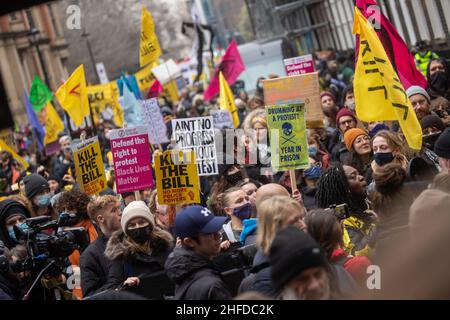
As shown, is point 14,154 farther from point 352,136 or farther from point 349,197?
point 349,197

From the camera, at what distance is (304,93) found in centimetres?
1137

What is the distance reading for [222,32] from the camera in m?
89.4

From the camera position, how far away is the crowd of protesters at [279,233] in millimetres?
4188

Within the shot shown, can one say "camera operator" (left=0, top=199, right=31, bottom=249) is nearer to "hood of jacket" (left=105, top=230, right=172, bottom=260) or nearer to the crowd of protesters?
the crowd of protesters

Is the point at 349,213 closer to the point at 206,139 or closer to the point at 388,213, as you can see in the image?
the point at 388,213

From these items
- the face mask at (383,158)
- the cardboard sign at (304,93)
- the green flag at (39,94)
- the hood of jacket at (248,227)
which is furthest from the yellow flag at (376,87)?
the green flag at (39,94)

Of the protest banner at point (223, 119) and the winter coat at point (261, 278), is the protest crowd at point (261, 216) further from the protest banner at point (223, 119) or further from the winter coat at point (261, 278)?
the protest banner at point (223, 119)

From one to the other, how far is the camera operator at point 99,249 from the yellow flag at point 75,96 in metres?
6.50

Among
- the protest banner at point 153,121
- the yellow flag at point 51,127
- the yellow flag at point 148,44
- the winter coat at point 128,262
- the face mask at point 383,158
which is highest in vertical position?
the yellow flag at point 148,44

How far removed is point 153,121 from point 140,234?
703cm

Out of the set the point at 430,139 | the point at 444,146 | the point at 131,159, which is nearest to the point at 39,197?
the point at 131,159

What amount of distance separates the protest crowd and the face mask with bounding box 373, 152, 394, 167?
26 mm

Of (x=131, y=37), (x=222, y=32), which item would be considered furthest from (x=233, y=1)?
(x=131, y=37)

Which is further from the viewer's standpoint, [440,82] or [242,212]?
[440,82]
